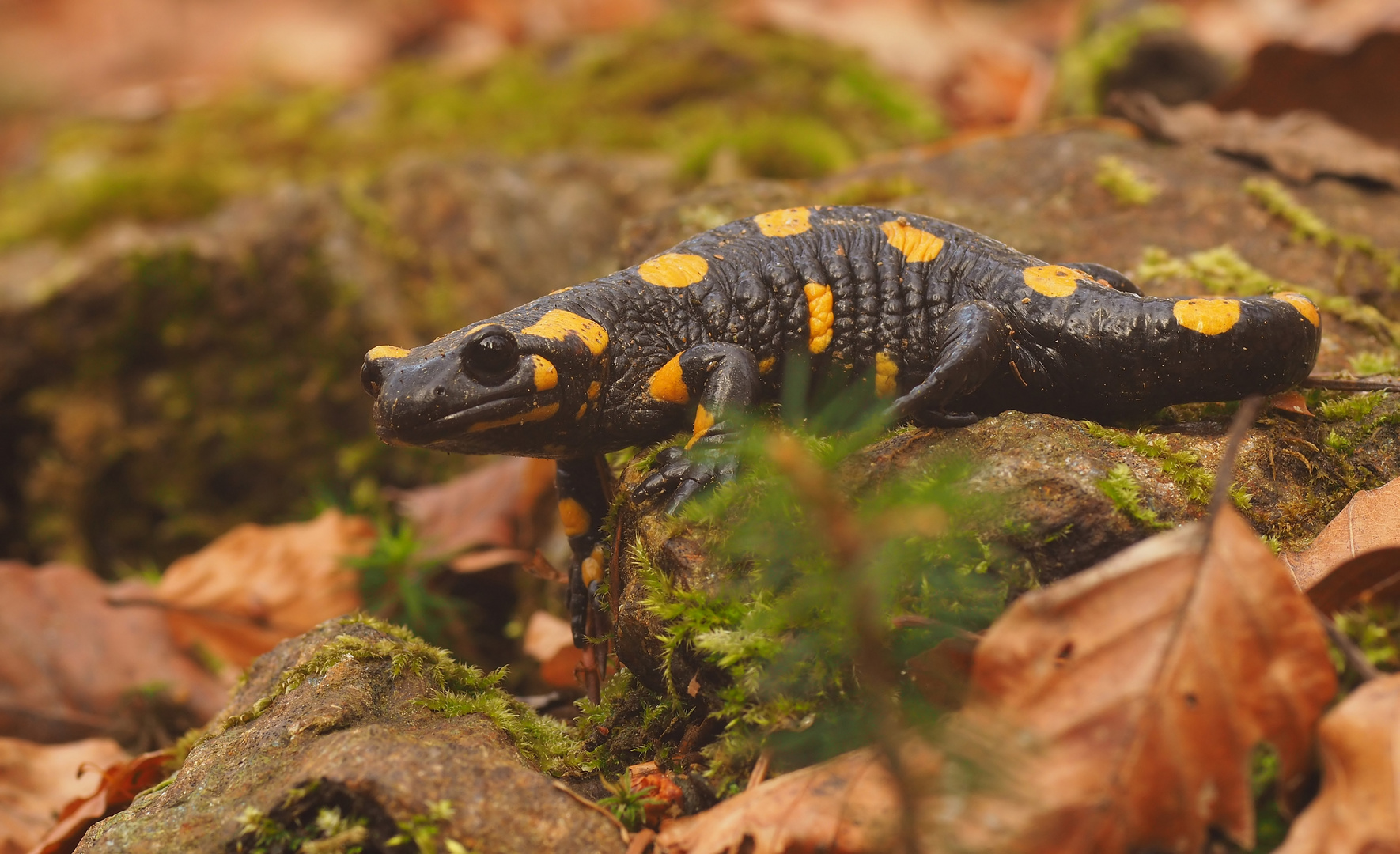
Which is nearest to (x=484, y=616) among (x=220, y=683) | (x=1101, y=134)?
(x=220, y=683)

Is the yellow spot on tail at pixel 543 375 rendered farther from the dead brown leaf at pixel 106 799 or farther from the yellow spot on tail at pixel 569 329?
the dead brown leaf at pixel 106 799

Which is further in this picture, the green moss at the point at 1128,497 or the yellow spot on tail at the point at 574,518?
the yellow spot on tail at the point at 574,518

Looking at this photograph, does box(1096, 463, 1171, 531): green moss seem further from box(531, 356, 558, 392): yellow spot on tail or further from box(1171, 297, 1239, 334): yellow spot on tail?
box(531, 356, 558, 392): yellow spot on tail

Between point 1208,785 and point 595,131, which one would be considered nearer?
point 1208,785

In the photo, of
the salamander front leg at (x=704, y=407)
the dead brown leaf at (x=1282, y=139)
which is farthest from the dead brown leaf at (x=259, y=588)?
the dead brown leaf at (x=1282, y=139)

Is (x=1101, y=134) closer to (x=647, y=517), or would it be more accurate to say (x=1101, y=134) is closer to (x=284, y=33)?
(x=647, y=517)

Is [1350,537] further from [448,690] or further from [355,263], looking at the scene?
[355,263]

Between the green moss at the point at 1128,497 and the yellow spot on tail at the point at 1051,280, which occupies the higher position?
the yellow spot on tail at the point at 1051,280
